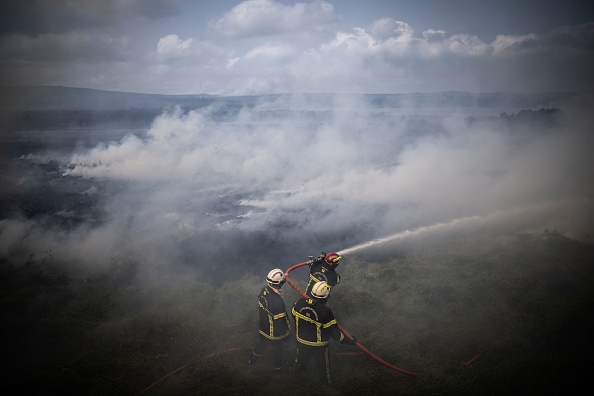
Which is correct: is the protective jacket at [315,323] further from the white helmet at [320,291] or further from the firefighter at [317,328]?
the white helmet at [320,291]

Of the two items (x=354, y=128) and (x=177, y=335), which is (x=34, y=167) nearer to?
(x=177, y=335)

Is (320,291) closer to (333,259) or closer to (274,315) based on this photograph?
(274,315)

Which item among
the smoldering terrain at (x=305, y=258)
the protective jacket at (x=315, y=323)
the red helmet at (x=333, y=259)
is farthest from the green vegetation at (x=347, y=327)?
the red helmet at (x=333, y=259)

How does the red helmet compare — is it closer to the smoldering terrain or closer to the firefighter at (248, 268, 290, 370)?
the firefighter at (248, 268, 290, 370)

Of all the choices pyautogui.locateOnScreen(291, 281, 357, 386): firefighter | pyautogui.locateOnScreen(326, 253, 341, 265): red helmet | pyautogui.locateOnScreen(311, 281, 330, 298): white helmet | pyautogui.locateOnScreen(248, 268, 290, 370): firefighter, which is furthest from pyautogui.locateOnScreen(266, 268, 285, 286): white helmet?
pyautogui.locateOnScreen(326, 253, 341, 265): red helmet

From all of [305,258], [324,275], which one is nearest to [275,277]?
[324,275]
